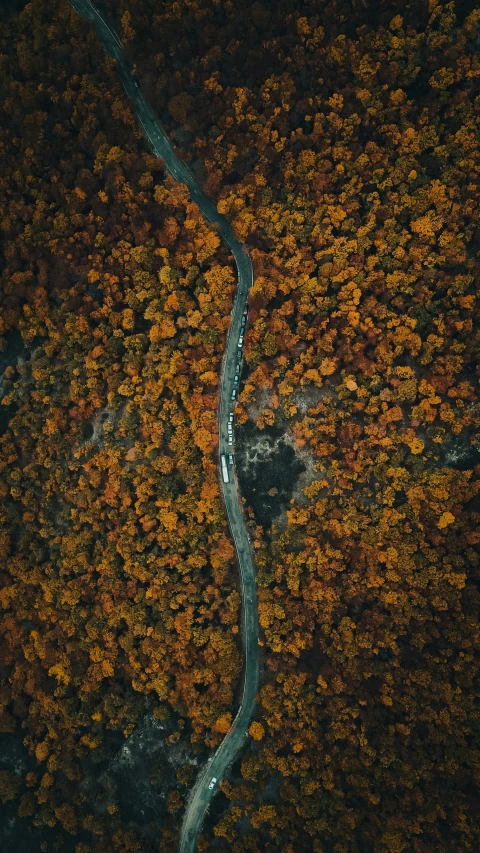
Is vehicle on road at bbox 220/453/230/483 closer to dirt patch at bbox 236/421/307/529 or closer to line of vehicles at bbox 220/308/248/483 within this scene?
line of vehicles at bbox 220/308/248/483

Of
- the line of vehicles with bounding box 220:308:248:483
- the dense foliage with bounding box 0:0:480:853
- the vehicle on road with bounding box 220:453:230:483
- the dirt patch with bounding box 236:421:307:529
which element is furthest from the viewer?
the line of vehicles with bounding box 220:308:248:483

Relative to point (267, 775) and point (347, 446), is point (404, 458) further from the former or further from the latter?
point (267, 775)

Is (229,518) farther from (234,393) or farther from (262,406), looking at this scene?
(234,393)

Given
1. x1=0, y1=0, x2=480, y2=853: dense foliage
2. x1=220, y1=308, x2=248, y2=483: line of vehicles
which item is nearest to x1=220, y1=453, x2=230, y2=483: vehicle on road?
x1=220, y1=308, x2=248, y2=483: line of vehicles

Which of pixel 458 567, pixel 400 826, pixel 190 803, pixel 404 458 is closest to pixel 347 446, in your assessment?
pixel 404 458

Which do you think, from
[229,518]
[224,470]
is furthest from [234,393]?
[229,518]

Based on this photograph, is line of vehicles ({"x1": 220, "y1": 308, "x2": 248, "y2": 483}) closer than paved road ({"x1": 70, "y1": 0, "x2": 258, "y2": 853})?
No
